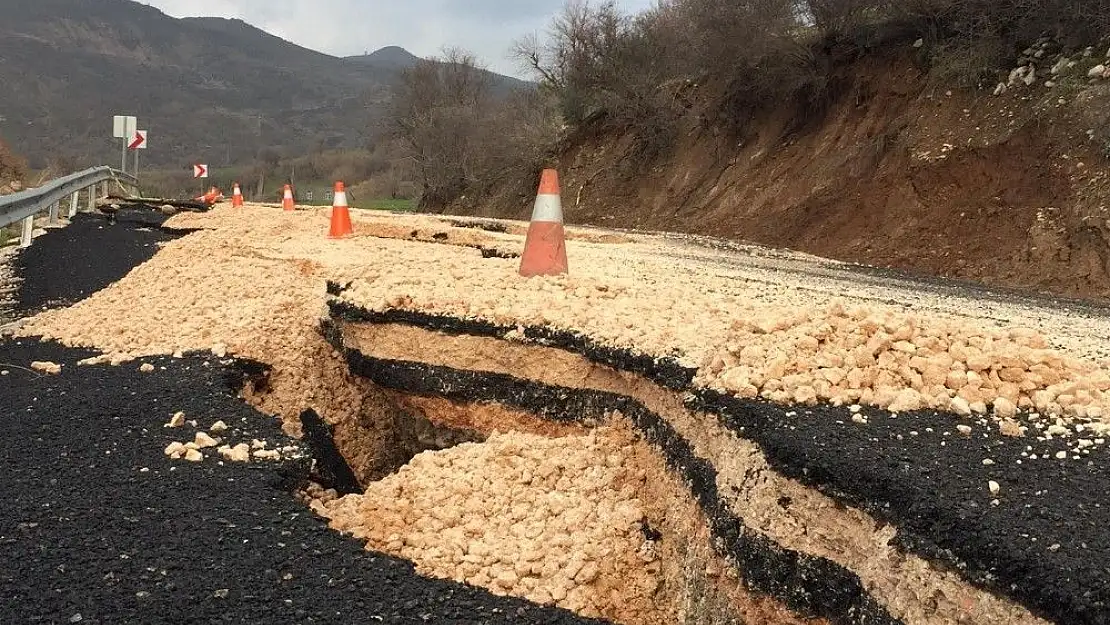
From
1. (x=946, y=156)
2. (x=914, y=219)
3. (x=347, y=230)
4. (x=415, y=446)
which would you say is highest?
(x=946, y=156)

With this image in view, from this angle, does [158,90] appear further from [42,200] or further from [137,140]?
[42,200]

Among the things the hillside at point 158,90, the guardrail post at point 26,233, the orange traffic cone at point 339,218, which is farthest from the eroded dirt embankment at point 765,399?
the hillside at point 158,90

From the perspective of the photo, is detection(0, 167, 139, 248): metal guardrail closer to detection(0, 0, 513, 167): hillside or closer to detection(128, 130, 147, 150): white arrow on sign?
detection(128, 130, 147, 150): white arrow on sign

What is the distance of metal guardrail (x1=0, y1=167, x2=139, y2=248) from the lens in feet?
27.7

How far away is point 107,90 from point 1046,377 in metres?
149

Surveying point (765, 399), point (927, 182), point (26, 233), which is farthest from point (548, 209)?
point (927, 182)

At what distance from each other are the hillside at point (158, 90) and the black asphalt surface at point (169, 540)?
68532mm

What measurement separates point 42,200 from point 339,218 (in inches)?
144

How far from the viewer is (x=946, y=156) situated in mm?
13133

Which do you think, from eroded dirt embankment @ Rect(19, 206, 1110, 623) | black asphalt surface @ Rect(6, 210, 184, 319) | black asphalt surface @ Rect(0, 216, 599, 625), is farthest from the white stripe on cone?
black asphalt surface @ Rect(6, 210, 184, 319)

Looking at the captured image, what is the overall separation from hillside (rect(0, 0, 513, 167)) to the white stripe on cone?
2621 inches

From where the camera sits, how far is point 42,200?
10016 millimetres

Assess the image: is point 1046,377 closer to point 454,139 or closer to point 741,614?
point 741,614

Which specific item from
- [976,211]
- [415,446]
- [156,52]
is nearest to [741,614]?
[415,446]
